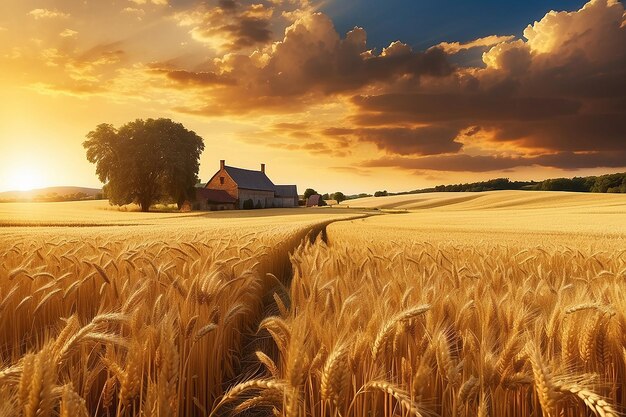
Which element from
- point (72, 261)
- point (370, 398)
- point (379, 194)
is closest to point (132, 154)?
point (72, 261)

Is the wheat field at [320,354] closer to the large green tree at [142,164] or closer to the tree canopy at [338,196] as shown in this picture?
the large green tree at [142,164]

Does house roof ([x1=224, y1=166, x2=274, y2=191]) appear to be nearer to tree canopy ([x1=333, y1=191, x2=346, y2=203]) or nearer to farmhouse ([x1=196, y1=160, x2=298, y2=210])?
farmhouse ([x1=196, y1=160, x2=298, y2=210])

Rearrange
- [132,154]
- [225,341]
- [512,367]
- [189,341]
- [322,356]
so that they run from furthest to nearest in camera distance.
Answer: [132,154], [225,341], [189,341], [322,356], [512,367]

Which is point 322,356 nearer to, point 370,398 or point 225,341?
point 370,398

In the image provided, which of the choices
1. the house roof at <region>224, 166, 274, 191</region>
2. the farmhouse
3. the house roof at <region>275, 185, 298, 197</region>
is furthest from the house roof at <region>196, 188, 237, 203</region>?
the house roof at <region>275, 185, 298, 197</region>

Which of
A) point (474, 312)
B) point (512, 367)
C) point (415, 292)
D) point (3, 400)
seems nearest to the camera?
point (3, 400)

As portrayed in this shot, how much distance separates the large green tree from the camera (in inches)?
2148

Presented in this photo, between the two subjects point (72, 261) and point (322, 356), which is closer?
point (322, 356)

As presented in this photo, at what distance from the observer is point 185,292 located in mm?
3361

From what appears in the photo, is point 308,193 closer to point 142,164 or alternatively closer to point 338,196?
point 338,196

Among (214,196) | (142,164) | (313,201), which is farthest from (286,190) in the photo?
(142,164)

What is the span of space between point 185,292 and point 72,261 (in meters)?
2.12

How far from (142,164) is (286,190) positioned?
38.3 metres

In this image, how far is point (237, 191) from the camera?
72.9 metres
